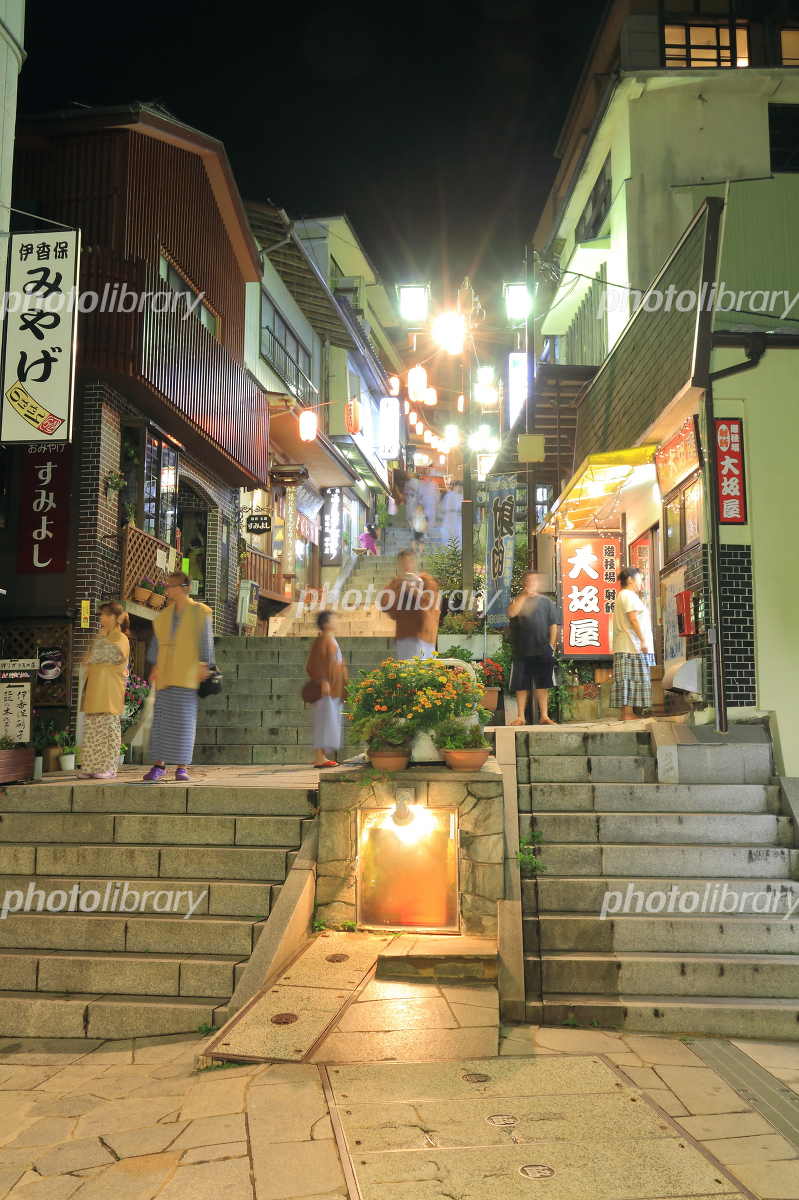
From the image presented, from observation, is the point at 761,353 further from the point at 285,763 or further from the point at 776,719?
the point at 285,763

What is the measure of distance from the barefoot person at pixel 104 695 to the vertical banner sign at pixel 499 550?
7.06 m

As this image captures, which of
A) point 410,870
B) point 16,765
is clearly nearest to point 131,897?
point 410,870

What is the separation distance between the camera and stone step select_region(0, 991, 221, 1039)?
6113mm

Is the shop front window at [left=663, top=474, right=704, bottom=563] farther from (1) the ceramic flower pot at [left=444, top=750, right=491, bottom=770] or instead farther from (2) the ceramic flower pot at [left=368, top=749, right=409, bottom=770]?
(2) the ceramic flower pot at [left=368, top=749, right=409, bottom=770]

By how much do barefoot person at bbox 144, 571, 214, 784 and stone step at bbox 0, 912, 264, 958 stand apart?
2598 mm

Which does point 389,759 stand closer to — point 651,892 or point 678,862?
point 651,892

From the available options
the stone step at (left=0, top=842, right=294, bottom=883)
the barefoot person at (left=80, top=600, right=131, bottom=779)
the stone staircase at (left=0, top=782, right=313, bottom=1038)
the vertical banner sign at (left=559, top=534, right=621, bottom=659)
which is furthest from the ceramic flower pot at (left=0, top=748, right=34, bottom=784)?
the vertical banner sign at (left=559, top=534, right=621, bottom=659)

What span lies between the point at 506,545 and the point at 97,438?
6.89 m

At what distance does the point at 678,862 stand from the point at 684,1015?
1.57 meters

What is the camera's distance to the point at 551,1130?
4.36 meters

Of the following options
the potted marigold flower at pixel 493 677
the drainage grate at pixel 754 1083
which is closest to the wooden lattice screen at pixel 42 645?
the potted marigold flower at pixel 493 677

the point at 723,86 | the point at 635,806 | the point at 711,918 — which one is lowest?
the point at 711,918

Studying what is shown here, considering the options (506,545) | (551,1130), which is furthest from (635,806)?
(506,545)

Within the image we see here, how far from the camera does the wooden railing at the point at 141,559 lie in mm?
14438
